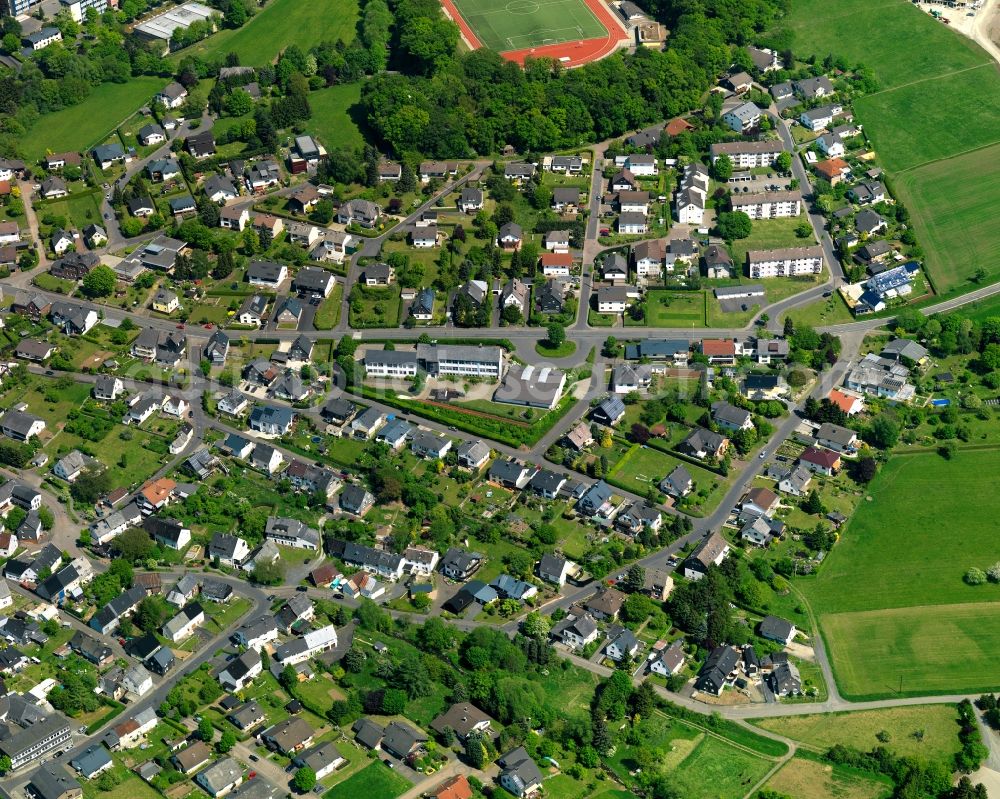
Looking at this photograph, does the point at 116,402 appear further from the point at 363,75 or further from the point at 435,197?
the point at 363,75

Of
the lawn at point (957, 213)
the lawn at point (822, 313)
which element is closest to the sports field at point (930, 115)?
the lawn at point (957, 213)

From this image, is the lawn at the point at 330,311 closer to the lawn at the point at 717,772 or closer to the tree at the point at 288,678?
the tree at the point at 288,678

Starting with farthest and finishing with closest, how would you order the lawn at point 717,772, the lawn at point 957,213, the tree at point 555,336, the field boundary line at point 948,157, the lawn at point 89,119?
1. the lawn at point 89,119
2. the field boundary line at point 948,157
3. the lawn at point 957,213
4. the tree at point 555,336
5. the lawn at point 717,772

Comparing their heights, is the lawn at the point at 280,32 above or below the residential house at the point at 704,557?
above

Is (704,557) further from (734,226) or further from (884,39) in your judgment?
(884,39)

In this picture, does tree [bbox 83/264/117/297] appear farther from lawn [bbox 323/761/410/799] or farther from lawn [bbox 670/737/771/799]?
lawn [bbox 670/737/771/799]

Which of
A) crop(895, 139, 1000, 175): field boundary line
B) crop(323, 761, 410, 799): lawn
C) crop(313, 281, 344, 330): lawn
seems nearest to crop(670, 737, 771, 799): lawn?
crop(323, 761, 410, 799): lawn

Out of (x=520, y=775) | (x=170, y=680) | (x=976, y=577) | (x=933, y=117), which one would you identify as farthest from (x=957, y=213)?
(x=170, y=680)
